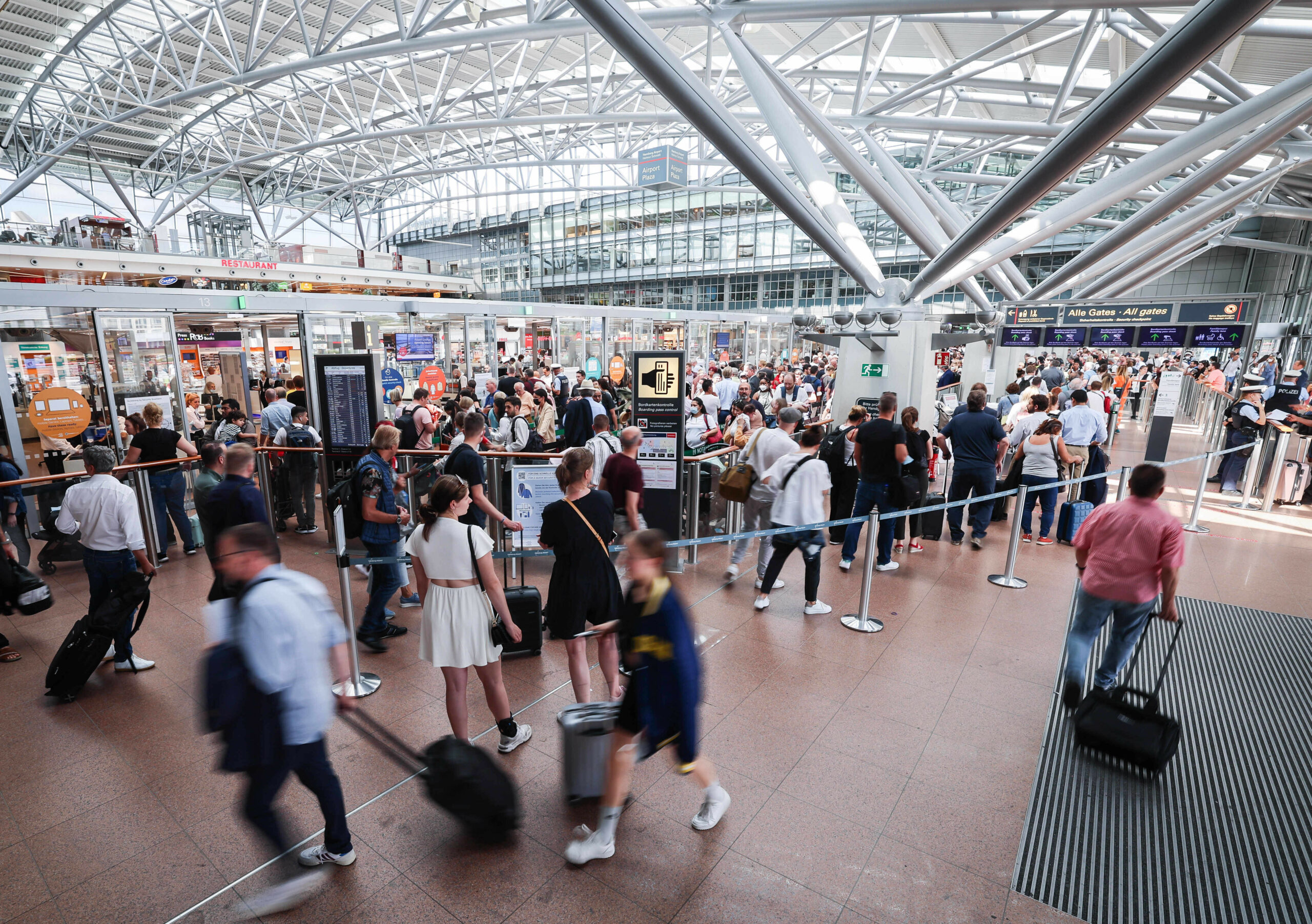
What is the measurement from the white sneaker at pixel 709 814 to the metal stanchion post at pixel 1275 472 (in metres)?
11.0

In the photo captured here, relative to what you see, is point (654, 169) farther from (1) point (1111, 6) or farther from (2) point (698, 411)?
(1) point (1111, 6)

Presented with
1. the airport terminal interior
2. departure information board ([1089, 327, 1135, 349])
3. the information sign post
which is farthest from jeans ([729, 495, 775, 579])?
departure information board ([1089, 327, 1135, 349])

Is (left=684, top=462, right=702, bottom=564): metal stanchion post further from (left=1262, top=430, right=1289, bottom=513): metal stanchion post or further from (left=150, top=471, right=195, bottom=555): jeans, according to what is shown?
(left=1262, top=430, right=1289, bottom=513): metal stanchion post

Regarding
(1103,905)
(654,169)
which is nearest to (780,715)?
(1103,905)

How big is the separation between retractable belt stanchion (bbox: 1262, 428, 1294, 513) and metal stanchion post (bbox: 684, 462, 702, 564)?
8938 mm

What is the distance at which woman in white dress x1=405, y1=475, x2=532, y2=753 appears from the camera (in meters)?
3.42

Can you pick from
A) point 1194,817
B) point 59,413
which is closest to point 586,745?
point 1194,817

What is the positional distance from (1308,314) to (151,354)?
38.9 metres

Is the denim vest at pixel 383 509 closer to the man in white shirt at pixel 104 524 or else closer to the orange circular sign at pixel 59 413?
the man in white shirt at pixel 104 524

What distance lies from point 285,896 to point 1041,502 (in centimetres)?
930

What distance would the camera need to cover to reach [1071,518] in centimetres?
788

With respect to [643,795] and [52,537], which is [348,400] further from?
[643,795]

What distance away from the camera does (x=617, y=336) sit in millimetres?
25000

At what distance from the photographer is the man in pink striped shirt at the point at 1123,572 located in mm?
3895
